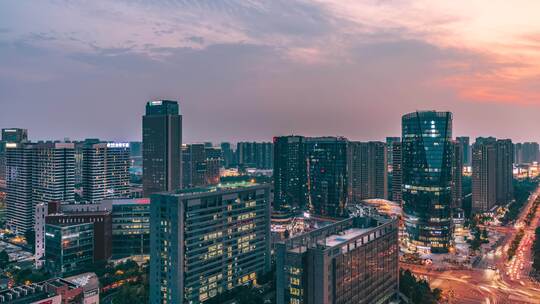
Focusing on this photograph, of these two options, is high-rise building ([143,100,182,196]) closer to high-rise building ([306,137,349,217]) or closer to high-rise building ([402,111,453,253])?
high-rise building ([306,137,349,217])

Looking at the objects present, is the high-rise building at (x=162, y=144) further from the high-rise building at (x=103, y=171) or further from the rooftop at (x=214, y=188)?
the rooftop at (x=214, y=188)

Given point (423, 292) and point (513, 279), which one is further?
point (513, 279)

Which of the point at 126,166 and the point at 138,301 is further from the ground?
the point at 126,166

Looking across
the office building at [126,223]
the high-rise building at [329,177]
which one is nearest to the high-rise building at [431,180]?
the high-rise building at [329,177]

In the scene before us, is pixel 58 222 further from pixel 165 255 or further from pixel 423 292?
pixel 423 292

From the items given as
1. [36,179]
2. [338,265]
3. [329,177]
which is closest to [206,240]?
[338,265]

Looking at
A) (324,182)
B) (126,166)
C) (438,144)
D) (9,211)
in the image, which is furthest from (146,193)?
(438,144)
